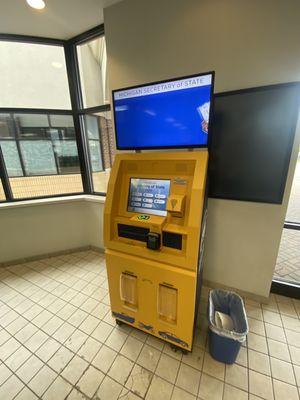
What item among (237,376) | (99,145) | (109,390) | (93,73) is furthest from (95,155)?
(237,376)

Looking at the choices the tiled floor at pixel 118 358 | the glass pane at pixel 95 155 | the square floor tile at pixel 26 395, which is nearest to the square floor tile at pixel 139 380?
the tiled floor at pixel 118 358

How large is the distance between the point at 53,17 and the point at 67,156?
1.51m

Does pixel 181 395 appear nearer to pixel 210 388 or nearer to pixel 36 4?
pixel 210 388

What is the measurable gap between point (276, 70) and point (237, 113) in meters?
0.37

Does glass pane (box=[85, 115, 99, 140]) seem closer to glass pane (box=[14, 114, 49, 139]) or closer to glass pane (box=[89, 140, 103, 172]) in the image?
glass pane (box=[89, 140, 103, 172])

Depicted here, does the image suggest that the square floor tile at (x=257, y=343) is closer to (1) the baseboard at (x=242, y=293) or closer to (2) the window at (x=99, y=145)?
(1) the baseboard at (x=242, y=293)

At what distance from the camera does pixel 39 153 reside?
250 centimetres

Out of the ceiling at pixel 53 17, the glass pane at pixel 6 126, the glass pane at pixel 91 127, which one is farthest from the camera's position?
the glass pane at pixel 91 127

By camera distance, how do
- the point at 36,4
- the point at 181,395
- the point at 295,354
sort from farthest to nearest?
the point at 36,4 < the point at 295,354 < the point at 181,395

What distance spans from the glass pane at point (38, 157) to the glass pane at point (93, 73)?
0.84 m

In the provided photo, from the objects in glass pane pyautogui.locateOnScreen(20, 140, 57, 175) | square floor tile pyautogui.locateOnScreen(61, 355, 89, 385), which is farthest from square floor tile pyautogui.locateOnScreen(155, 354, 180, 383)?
glass pane pyautogui.locateOnScreen(20, 140, 57, 175)

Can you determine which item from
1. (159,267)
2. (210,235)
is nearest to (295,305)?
(210,235)

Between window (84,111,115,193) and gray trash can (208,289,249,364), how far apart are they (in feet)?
6.88

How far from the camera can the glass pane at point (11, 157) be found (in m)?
2.33
